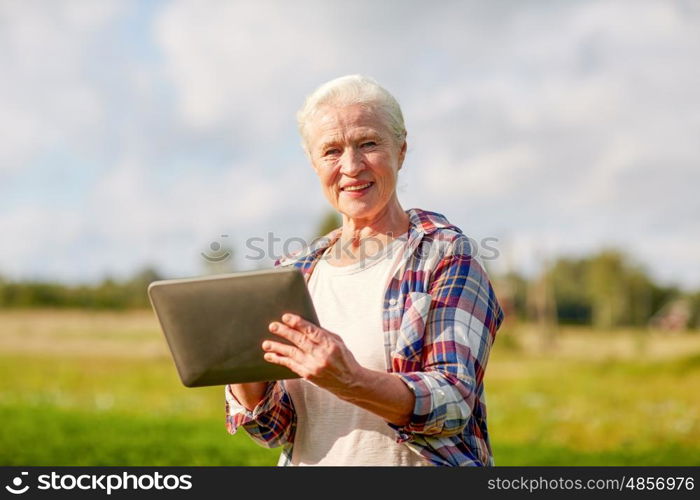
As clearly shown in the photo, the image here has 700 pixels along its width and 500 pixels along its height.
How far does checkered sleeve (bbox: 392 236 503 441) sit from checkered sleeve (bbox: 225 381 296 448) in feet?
1.51

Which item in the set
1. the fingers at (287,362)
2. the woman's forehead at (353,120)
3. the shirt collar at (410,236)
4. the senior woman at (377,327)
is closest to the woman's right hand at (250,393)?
the senior woman at (377,327)

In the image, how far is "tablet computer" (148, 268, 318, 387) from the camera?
2182 millimetres

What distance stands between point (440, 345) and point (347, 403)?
402 millimetres

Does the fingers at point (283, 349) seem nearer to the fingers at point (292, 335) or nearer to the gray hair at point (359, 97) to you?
the fingers at point (292, 335)

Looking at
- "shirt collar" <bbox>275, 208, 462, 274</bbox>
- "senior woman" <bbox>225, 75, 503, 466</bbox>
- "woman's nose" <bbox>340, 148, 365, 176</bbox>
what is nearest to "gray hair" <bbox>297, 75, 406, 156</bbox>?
"senior woman" <bbox>225, 75, 503, 466</bbox>

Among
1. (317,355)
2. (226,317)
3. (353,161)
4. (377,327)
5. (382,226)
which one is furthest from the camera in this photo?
(382,226)

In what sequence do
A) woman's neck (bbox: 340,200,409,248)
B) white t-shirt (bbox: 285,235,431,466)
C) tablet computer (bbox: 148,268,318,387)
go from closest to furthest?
1. tablet computer (bbox: 148,268,318,387)
2. white t-shirt (bbox: 285,235,431,466)
3. woman's neck (bbox: 340,200,409,248)

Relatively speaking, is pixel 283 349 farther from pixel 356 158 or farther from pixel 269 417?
pixel 356 158

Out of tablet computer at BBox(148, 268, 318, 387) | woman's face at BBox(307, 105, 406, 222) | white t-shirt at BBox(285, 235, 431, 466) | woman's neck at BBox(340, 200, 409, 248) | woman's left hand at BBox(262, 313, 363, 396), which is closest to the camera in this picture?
woman's left hand at BBox(262, 313, 363, 396)

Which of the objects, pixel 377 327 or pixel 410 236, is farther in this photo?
pixel 410 236

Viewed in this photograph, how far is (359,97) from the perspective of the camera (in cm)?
255

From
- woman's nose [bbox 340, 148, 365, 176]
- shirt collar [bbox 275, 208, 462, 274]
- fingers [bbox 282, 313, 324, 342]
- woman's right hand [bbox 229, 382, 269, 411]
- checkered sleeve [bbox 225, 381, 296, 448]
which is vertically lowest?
checkered sleeve [bbox 225, 381, 296, 448]

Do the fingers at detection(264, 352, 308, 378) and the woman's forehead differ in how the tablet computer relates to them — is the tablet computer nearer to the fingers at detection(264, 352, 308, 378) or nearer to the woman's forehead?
the fingers at detection(264, 352, 308, 378)

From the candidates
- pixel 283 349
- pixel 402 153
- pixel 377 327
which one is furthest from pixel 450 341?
pixel 402 153
